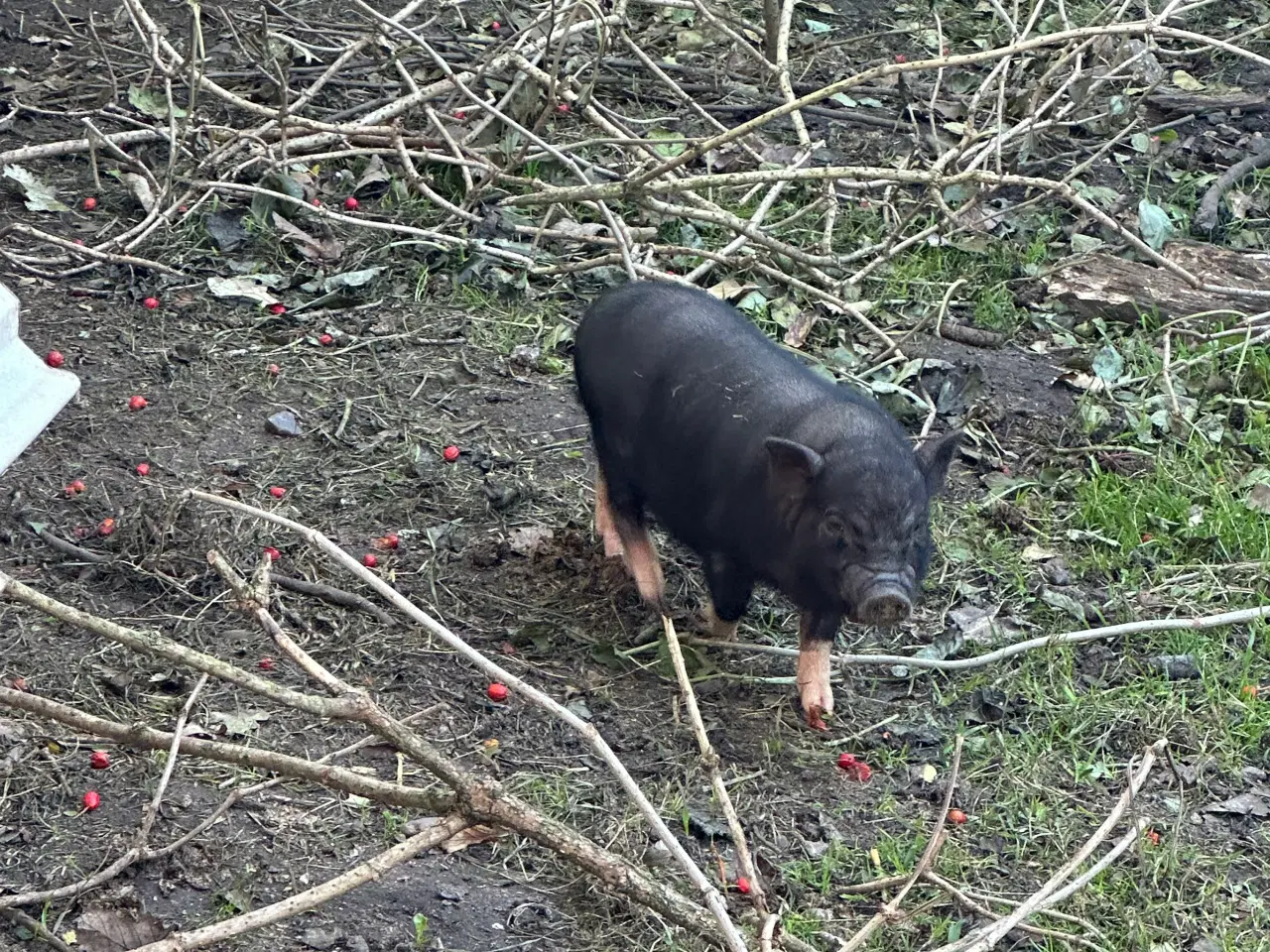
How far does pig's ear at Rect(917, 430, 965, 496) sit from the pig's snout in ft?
1.16

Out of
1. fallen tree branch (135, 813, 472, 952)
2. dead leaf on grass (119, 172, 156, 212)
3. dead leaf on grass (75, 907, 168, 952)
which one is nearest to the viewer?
fallen tree branch (135, 813, 472, 952)

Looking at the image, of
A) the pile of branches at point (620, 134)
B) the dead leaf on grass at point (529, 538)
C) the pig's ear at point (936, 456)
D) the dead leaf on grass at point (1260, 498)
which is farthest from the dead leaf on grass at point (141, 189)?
the dead leaf on grass at point (1260, 498)

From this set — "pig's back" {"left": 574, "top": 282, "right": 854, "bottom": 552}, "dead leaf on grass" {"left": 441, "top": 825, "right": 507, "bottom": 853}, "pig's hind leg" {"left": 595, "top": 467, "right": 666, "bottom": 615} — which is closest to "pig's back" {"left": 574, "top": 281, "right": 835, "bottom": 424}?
"pig's back" {"left": 574, "top": 282, "right": 854, "bottom": 552}

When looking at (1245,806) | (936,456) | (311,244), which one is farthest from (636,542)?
(311,244)

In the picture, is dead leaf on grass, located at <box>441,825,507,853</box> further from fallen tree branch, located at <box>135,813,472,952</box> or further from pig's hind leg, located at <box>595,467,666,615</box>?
pig's hind leg, located at <box>595,467,666,615</box>

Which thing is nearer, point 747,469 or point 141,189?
point 747,469

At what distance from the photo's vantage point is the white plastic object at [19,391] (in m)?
3.22

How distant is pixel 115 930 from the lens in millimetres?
3652

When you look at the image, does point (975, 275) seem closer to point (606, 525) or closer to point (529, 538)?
point (606, 525)

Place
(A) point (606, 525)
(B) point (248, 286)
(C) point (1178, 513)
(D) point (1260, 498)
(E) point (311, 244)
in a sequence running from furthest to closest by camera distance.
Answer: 1. (E) point (311, 244)
2. (B) point (248, 286)
3. (D) point (1260, 498)
4. (C) point (1178, 513)
5. (A) point (606, 525)

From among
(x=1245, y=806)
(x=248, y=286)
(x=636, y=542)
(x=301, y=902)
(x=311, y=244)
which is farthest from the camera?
(x=311, y=244)

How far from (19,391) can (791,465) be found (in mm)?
1986

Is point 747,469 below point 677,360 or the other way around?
below

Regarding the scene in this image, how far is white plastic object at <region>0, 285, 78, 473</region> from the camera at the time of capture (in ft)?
10.6
